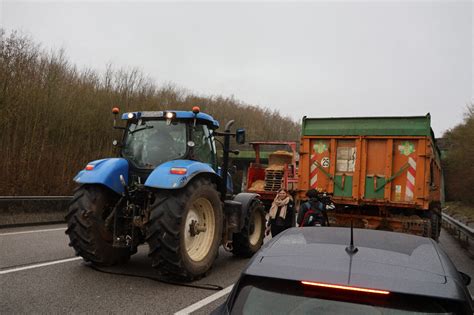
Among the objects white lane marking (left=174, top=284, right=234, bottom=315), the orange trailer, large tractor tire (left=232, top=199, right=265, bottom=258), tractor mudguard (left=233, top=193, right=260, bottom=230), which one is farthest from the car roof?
the orange trailer

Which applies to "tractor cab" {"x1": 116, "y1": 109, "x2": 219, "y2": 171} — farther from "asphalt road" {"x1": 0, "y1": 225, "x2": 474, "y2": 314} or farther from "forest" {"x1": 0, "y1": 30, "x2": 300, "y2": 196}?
"forest" {"x1": 0, "y1": 30, "x2": 300, "y2": 196}

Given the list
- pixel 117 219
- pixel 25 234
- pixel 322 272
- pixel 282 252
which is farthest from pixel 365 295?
pixel 25 234

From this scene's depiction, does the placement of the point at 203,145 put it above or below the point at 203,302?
above

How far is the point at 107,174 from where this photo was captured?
249 inches

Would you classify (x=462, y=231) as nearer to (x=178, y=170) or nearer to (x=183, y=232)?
(x=183, y=232)

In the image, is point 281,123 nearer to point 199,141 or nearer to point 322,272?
point 199,141

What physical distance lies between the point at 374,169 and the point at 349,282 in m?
7.58

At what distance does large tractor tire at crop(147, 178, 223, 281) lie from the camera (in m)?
5.68

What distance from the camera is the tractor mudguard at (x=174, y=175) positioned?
19.0 ft

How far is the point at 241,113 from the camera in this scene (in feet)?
149

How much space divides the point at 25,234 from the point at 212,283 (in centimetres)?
578

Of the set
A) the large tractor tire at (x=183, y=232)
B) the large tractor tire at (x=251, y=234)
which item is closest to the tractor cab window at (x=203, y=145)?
the large tractor tire at (x=183, y=232)

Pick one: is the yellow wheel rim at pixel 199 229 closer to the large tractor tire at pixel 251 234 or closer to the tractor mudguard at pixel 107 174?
the tractor mudguard at pixel 107 174

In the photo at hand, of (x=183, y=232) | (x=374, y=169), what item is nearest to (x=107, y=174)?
(x=183, y=232)
